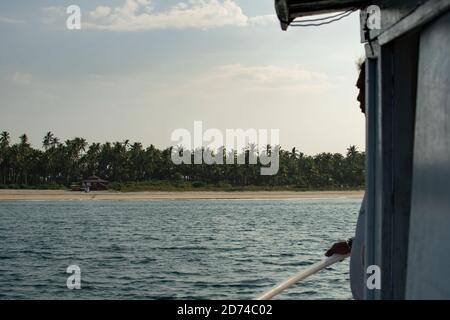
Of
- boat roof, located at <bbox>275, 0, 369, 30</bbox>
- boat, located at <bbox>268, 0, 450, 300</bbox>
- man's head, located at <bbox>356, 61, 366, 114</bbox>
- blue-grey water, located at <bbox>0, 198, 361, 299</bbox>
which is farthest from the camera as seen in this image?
blue-grey water, located at <bbox>0, 198, 361, 299</bbox>

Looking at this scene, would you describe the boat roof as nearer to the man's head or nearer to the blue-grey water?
the man's head

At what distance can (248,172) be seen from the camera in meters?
102

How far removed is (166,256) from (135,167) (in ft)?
207

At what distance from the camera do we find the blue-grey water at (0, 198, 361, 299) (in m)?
23.5

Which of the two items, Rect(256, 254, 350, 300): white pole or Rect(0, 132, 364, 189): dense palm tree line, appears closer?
Rect(256, 254, 350, 300): white pole

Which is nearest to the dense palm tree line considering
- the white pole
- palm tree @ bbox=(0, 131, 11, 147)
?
palm tree @ bbox=(0, 131, 11, 147)

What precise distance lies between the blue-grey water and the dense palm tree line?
23325 mm

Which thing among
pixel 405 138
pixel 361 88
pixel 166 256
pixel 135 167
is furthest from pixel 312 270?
pixel 135 167

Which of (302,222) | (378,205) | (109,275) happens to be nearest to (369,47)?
(378,205)

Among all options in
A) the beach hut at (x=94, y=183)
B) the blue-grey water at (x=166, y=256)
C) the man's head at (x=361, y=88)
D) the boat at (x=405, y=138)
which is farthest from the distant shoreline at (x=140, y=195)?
the boat at (x=405, y=138)

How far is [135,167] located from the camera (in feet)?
322

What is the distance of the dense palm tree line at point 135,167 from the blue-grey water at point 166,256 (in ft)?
76.5

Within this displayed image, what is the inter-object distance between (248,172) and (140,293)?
80191 mm

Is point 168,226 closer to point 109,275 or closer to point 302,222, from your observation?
point 302,222
